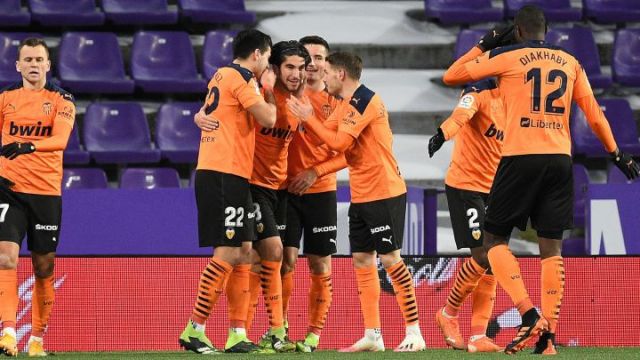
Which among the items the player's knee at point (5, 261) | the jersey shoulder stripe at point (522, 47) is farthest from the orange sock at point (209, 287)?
the jersey shoulder stripe at point (522, 47)

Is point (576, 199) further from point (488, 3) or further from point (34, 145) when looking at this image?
point (34, 145)

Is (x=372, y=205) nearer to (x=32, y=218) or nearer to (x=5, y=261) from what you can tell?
(x=32, y=218)

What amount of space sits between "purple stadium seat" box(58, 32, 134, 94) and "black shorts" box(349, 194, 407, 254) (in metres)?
5.65

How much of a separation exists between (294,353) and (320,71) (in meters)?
2.00

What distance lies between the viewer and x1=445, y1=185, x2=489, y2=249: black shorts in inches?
344

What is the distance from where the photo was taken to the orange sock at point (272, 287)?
8.22 meters

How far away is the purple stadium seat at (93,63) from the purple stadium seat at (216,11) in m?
1.01

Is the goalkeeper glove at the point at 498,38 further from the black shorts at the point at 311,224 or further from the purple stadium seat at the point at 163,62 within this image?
the purple stadium seat at the point at 163,62

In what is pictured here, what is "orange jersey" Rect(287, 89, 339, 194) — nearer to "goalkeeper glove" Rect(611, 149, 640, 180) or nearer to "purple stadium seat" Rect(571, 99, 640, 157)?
"goalkeeper glove" Rect(611, 149, 640, 180)

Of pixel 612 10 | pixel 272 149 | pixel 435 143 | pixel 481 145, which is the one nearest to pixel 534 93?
pixel 435 143

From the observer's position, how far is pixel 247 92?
773 cm

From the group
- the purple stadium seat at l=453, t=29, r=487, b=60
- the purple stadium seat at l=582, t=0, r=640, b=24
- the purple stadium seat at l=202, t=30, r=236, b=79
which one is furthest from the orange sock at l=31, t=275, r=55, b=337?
the purple stadium seat at l=582, t=0, r=640, b=24

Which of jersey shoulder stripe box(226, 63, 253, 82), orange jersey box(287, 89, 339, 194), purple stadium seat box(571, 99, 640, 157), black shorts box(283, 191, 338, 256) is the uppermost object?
jersey shoulder stripe box(226, 63, 253, 82)

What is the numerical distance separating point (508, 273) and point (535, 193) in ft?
1.63
